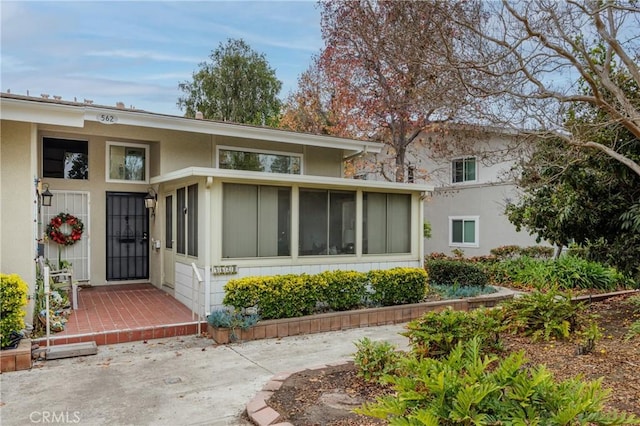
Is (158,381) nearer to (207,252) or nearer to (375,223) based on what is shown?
(207,252)

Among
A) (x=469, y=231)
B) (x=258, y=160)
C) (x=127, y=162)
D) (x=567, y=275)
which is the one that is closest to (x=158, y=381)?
(x=258, y=160)

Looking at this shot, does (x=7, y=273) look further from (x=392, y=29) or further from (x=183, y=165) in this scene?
(x=392, y=29)

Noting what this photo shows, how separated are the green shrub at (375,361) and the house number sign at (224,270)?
351cm

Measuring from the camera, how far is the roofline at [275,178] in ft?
24.0

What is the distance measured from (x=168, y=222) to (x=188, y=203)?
4.93ft

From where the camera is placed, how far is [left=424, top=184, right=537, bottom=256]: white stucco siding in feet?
51.9

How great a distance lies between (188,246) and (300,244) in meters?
2.18

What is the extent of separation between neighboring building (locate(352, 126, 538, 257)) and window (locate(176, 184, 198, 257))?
322 inches

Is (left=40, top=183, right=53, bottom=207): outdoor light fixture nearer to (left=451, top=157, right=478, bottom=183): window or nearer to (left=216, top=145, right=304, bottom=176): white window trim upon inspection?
(left=216, top=145, right=304, bottom=176): white window trim

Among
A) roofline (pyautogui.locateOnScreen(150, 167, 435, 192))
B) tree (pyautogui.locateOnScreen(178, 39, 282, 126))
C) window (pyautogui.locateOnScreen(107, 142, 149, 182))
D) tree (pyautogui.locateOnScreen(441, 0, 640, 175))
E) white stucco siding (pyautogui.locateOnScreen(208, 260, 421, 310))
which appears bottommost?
white stucco siding (pyautogui.locateOnScreen(208, 260, 421, 310))

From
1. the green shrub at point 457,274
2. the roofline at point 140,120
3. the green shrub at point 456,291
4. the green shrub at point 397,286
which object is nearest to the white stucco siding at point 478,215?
the green shrub at point 457,274

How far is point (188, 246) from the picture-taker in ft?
27.7

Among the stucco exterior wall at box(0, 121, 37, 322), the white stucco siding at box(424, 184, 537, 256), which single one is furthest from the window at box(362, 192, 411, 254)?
the white stucco siding at box(424, 184, 537, 256)

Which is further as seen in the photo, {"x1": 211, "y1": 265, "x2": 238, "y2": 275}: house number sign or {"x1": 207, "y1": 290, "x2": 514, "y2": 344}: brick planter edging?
{"x1": 211, "y1": 265, "x2": 238, "y2": 275}: house number sign
